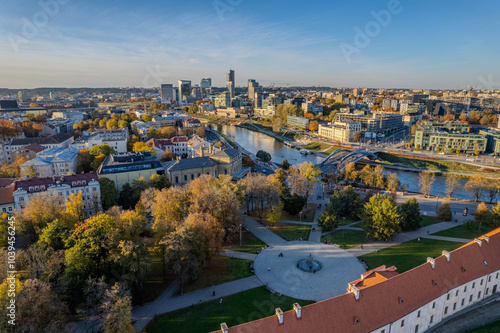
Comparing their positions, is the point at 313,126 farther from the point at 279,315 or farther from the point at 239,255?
the point at 279,315

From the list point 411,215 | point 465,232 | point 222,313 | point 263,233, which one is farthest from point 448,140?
point 222,313

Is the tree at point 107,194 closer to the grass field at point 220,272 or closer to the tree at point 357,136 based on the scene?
the grass field at point 220,272

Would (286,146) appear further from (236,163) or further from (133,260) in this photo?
(133,260)

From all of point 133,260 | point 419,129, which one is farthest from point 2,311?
point 419,129

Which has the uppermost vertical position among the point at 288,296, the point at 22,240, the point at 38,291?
the point at 38,291

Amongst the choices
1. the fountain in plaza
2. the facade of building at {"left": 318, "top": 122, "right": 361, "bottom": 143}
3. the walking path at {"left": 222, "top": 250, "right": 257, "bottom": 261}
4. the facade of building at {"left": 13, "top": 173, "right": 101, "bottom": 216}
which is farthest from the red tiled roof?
the facade of building at {"left": 318, "top": 122, "right": 361, "bottom": 143}

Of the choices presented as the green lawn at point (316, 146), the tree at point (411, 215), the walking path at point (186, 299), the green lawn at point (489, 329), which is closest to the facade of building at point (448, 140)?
the green lawn at point (316, 146)
